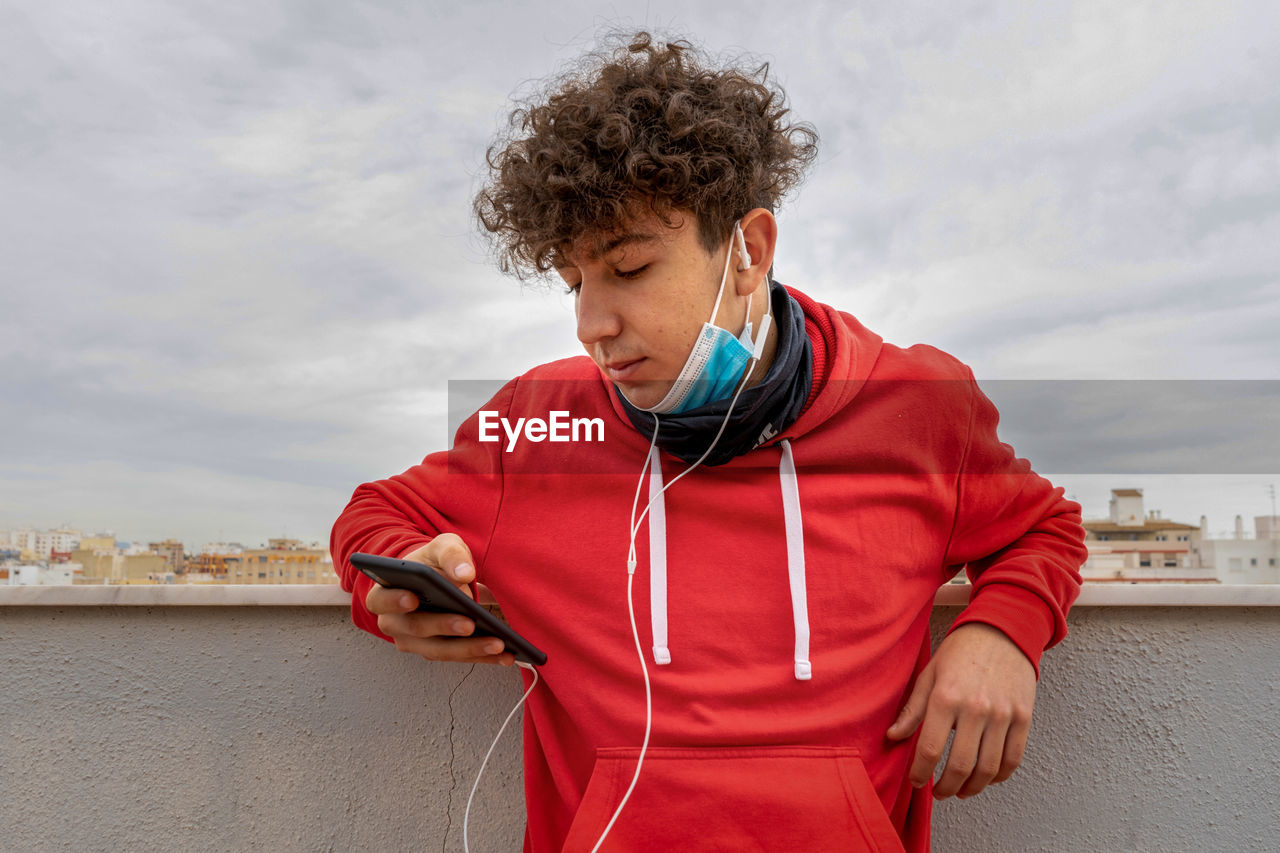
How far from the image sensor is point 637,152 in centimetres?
122

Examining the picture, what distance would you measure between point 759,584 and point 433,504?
563 mm

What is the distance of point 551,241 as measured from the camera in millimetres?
1217

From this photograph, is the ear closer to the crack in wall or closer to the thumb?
the thumb

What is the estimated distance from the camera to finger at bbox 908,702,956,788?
1.10 metres

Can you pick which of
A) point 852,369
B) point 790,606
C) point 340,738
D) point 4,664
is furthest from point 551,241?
point 4,664

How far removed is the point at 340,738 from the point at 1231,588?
1.48 m

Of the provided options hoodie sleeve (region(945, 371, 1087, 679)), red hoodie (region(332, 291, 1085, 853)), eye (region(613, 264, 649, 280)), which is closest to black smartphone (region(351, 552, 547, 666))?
red hoodie (region(332, 291, 1085, 853))

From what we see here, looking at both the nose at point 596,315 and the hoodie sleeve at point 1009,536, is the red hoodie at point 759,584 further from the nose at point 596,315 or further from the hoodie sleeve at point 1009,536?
the nose at point 596,315

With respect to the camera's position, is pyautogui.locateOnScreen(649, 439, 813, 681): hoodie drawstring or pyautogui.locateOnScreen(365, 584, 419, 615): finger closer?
pyautogui.locateOnScreen(365, 584, 419, 615): finger

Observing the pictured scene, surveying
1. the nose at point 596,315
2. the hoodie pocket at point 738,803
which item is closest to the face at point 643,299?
the nose at point 596,315

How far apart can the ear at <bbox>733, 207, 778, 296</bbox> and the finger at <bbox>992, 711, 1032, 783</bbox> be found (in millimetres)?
731

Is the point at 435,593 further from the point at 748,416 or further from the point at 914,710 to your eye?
the point at 914,710

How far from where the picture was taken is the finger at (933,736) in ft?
3.61

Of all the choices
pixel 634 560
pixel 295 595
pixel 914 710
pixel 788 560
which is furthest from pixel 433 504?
pixel 914 710
